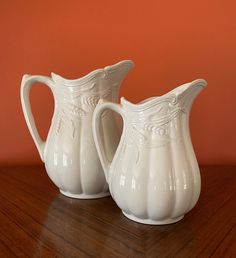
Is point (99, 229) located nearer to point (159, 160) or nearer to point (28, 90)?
point (159, 160)

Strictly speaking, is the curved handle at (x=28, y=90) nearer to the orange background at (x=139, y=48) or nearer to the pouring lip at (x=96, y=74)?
the pouring lip at (x=96, y=74)

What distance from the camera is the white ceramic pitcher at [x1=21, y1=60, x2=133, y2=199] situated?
0.65 meters

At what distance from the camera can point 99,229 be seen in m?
0.59

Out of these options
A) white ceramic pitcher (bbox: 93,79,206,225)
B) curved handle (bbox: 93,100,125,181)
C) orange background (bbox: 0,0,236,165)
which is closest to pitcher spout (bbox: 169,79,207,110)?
white ceramic pitcher (bbox: 93,79,206,225)

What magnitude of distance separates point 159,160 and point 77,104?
20cm

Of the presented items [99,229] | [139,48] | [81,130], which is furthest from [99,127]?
[139,48]

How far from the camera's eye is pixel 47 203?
698mm

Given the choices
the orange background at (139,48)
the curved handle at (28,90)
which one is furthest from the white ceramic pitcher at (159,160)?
the orange background at (139,48)

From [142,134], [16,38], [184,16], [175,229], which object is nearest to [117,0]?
[184,16]

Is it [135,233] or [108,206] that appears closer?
[135,233]

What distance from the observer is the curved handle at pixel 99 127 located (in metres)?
0.60

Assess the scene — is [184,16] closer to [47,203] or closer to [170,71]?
[170,71]

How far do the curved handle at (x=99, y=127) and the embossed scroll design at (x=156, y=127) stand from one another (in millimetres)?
37

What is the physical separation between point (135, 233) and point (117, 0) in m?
0.65
